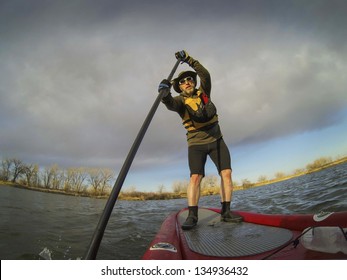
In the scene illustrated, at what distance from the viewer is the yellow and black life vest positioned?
385 centimetres

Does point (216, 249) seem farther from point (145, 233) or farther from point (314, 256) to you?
point (145, 233)

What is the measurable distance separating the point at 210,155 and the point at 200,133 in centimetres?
43

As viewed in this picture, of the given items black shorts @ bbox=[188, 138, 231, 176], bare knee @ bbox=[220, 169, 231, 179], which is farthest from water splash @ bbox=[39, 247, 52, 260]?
bare knee @ bbox=[220, 169, 231, 179]

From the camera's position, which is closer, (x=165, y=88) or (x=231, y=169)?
(x=165, y=88)

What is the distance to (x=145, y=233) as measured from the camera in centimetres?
519

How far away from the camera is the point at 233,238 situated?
8.73ft

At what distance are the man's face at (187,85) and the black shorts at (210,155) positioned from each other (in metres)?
1.00

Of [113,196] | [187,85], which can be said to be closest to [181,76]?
[187,85]

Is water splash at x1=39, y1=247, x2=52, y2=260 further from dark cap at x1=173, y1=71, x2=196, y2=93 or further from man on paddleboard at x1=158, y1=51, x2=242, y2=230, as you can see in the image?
dark cap at x1=173, y1=71, x2=196, y2=93

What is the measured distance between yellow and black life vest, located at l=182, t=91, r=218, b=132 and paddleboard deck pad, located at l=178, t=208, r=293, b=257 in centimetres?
163

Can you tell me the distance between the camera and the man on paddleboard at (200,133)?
3.67 metres
